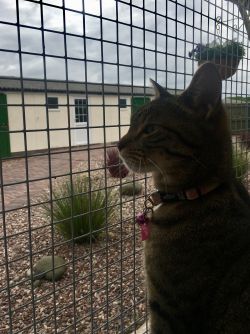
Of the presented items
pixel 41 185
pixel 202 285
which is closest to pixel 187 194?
pixel 202 285

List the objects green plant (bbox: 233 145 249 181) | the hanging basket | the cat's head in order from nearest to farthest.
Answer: the cat's head, the hanging basket, green plant (bbox: 233 145 249 181)

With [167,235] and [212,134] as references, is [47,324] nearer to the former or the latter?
[167,235]

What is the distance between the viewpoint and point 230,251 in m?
1.59

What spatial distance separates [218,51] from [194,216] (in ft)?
7.02

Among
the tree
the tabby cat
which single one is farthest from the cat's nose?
the tree

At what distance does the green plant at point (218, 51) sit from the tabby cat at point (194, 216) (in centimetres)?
119

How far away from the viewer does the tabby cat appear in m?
1.55

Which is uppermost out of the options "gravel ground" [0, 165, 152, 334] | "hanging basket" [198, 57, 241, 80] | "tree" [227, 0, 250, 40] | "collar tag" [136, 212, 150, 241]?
"tree" [227, 0, 250, 40]

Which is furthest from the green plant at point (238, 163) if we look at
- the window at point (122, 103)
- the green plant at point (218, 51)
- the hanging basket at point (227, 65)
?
the window at point (122, 103)

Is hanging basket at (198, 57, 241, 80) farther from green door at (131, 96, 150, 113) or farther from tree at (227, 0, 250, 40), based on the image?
green door at (131, 96, 150, 113)

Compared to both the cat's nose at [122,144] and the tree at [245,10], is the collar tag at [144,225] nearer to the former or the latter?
the cat's nose at [122,144]

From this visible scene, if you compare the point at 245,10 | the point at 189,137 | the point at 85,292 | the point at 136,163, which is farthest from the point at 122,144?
the point at 245,10

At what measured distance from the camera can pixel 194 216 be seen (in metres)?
1.70

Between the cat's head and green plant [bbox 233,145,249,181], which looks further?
green plant [bbox 233,145,249,181]
